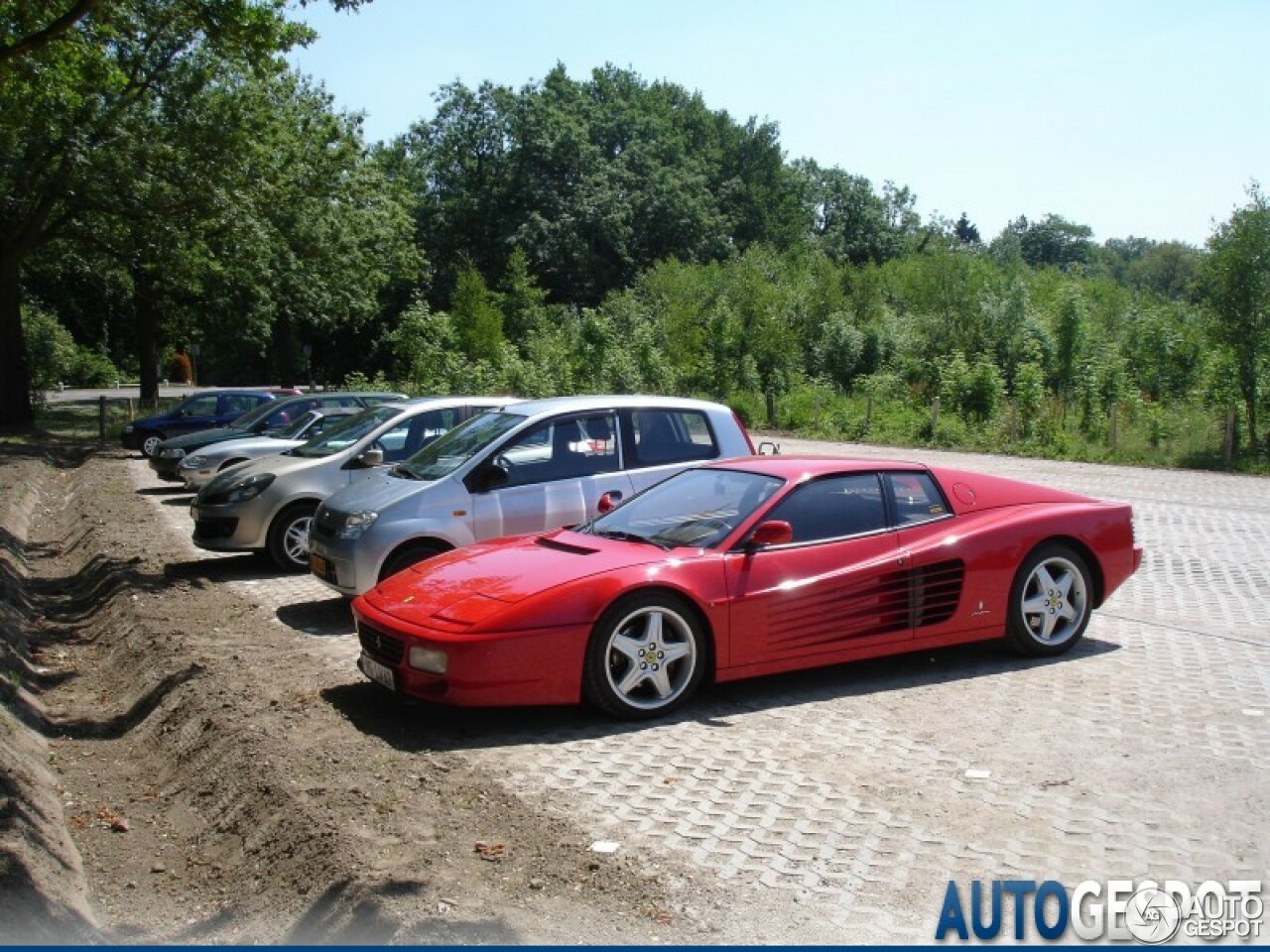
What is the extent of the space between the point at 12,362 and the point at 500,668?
31.6m

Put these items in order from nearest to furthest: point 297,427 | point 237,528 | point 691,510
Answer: point 691,510 < point 237,528 < point 297,427

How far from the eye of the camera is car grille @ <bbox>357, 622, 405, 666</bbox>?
22.5ft

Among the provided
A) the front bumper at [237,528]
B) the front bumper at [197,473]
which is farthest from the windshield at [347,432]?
the front bumper at [197,473]

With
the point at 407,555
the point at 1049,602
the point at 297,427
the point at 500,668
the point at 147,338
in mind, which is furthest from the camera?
the point at 147,338

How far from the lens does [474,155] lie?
73.9m

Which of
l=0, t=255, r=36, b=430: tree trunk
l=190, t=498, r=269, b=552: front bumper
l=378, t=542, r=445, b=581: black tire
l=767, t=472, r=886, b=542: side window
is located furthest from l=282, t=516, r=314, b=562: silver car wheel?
l=0, t=255, r=36, b=430: tree trunk

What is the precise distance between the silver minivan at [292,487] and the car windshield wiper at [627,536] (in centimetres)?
463

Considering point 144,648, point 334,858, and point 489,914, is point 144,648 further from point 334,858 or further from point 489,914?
point 489,914

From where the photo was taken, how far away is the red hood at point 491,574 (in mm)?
6809

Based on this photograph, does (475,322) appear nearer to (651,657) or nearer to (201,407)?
(201,407)

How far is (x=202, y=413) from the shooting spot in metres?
27.5

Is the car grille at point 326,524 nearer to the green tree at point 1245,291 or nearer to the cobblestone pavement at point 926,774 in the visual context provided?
the cobblestone pavement at point 926,774

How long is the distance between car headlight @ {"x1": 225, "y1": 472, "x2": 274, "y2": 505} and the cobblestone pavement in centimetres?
366

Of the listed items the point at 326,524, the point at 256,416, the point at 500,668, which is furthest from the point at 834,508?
the point at 256,416
